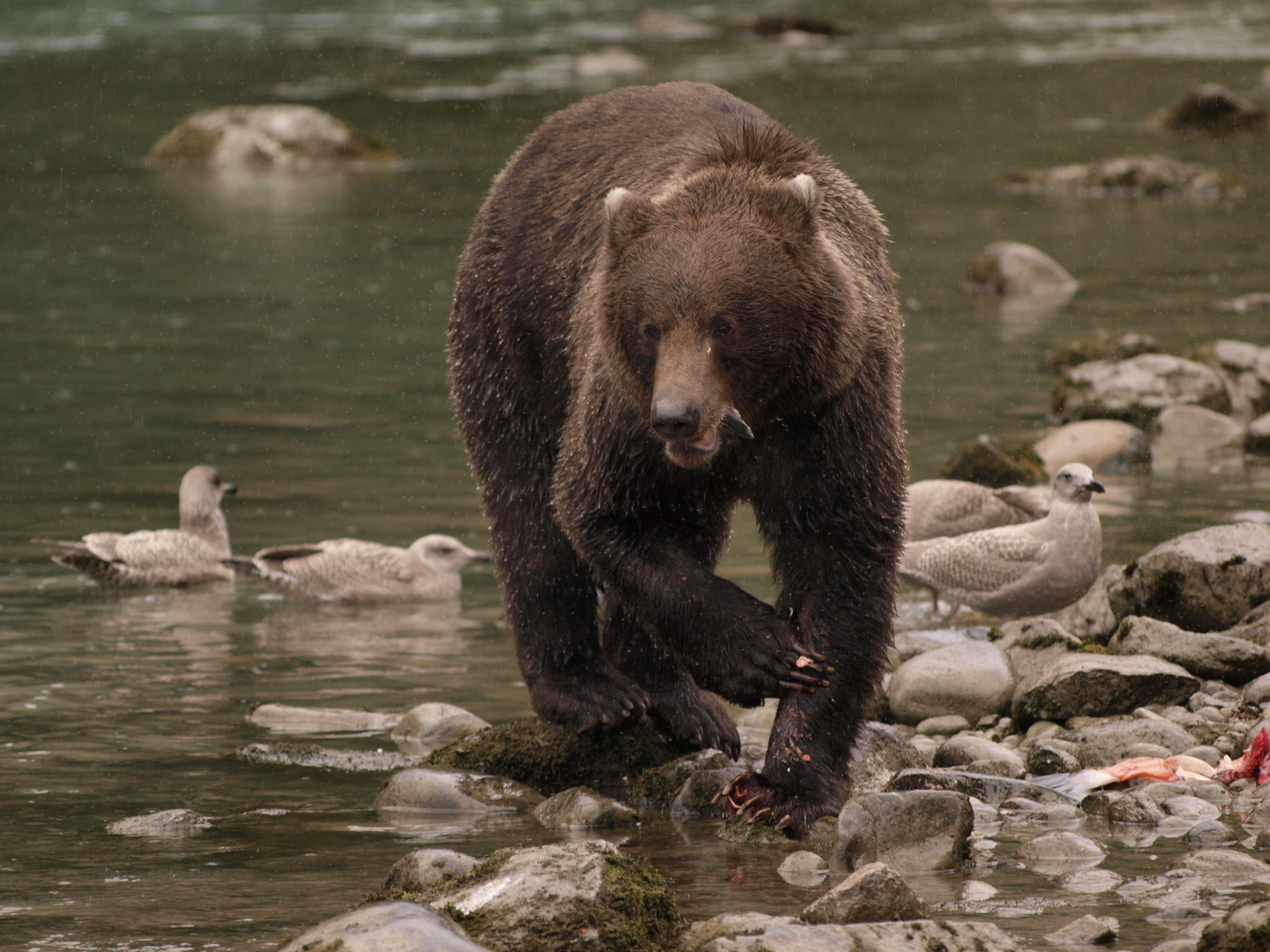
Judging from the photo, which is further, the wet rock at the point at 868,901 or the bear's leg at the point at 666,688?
the bear's leg at the point at 666,688

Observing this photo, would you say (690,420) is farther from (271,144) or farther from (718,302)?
(271,144)

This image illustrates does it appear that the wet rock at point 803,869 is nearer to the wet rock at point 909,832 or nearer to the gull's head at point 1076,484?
the wet rock at point 909,832

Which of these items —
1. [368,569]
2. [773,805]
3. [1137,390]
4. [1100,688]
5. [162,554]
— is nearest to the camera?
[773,805]

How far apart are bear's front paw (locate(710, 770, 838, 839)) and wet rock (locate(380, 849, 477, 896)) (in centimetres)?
134

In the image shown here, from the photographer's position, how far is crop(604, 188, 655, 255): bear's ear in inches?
249

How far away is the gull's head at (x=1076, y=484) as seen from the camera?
33.4 feet

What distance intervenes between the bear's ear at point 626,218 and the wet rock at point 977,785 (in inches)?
89.1

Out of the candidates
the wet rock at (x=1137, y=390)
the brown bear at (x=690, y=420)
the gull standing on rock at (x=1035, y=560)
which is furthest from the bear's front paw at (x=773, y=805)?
the wet rock at (x=1137, y=390)

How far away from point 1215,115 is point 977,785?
36418 mm

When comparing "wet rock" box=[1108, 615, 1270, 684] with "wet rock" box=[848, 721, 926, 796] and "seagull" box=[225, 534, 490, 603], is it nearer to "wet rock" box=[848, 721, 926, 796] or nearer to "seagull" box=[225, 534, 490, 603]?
"wet rock" box=[848, 721, 926, 796]

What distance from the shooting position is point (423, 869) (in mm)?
Answer: 5676

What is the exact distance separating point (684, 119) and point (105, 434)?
33.7 ft

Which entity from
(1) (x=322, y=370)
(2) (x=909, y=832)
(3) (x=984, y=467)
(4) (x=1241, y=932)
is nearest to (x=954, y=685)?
(2) (x=909, y=832)

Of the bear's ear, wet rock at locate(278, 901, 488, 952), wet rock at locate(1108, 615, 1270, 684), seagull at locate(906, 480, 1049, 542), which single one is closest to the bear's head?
the bear's ear
